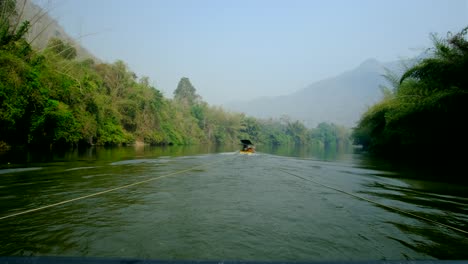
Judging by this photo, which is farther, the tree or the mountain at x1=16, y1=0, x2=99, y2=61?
the tree

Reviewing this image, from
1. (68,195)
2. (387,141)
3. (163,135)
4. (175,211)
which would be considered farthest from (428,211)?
(163,135)

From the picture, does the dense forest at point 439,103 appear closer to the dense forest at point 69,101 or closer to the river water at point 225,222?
the river water at point 225,222

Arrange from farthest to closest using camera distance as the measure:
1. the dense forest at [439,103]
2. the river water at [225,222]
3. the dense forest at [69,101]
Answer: the dense forest at [69,101], the dense forest at [439,103], the river water at [225,222]

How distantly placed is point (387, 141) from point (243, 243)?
96.9ft

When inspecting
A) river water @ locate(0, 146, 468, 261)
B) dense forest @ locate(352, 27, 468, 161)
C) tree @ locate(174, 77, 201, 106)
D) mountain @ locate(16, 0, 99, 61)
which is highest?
tree @ locate(174, 77, 201, 106)

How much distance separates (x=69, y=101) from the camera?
89.4 feet

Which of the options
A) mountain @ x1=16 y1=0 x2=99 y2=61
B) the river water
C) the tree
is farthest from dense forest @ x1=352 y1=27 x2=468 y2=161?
the tree

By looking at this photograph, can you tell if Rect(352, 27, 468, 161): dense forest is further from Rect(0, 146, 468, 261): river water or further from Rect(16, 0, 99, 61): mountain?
Rect(16, 0, 99, 61): mountain

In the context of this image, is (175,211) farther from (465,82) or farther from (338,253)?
(465,82)

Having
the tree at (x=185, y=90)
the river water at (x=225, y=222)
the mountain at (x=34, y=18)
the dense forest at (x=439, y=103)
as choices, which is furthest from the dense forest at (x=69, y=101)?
the tree at (x=185, y=90)

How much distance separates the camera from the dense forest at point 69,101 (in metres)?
20.1

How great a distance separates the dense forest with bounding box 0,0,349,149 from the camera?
65.8 feet

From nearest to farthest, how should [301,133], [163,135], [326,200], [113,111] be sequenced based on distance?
[326,200], [113,111], [163,135], [301,133]

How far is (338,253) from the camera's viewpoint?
11.4 ft
